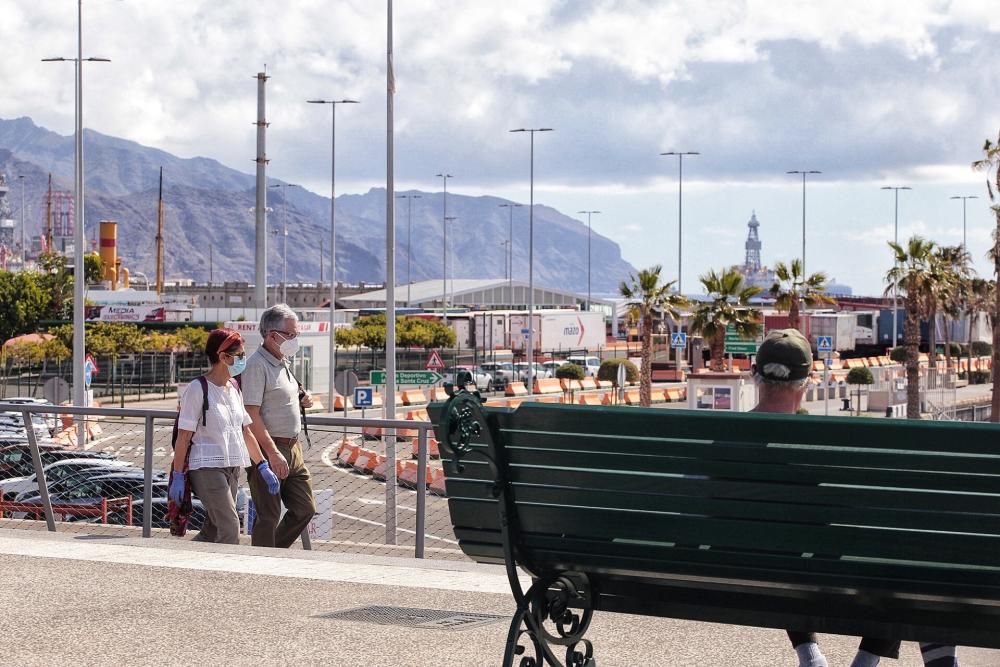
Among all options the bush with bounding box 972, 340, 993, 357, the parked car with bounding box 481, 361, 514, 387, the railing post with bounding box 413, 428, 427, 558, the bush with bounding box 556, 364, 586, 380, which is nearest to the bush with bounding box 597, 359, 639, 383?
the bush with bounding box 556, 364, 586, 380

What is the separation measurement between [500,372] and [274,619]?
233 feet

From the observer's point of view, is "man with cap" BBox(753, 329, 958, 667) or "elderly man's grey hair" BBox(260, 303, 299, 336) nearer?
"man with cap" BBox(753, 329, 958, 667)

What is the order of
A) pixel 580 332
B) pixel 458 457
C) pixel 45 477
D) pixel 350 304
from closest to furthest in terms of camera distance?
1. pixel 458 457
2. pixel 45 477
3. pixel 580 332
4. pixel 350 304

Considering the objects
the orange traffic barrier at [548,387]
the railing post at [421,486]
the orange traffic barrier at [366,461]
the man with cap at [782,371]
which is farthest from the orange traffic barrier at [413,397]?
the man with cap at [782,371]

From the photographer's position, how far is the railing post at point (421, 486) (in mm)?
9211

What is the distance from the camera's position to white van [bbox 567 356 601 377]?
86875 mm

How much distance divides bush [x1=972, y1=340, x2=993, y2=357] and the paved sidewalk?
125 m

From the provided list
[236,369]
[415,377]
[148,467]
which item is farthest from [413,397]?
[148,467]

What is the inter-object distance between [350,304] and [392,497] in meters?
153

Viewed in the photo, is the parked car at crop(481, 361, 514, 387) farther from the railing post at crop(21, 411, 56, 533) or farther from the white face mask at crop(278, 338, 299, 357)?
the white face mask at crop(278, 338, 299, 357)

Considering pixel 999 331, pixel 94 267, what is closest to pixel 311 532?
pixel 999 331

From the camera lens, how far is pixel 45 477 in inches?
436

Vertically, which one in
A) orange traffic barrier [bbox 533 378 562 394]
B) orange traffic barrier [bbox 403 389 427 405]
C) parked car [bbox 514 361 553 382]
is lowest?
orange traffic barrier [bbox 403 389 427 405]

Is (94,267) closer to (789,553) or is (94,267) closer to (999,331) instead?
(999,331)
